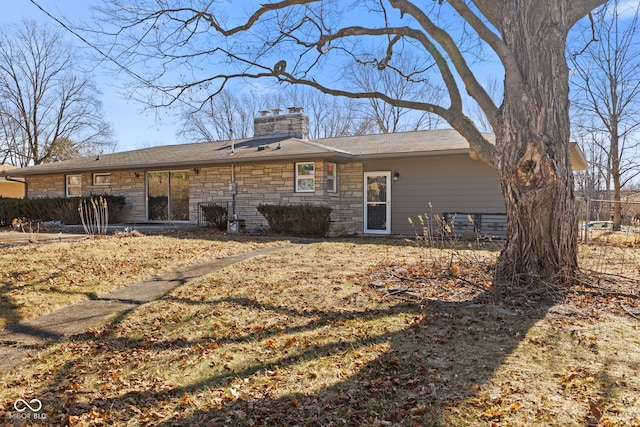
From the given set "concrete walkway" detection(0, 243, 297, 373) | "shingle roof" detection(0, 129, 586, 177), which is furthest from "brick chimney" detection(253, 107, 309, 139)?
"concrete walkway" detection(0, 243, 297, 373)

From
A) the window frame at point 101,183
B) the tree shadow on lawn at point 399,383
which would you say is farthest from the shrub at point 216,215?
the tree shadow on lawn at point 399,383

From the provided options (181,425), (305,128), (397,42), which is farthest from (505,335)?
(305,128)

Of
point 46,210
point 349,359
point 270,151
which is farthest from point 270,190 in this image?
point 349,359

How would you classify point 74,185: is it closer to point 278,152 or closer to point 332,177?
point 278,152

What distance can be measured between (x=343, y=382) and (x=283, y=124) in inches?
571

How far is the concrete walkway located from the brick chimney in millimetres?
10750

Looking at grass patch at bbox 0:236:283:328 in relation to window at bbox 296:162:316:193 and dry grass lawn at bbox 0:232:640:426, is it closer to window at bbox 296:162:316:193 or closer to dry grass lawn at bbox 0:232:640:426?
dry grass lawn at bbox 0:232:640:426

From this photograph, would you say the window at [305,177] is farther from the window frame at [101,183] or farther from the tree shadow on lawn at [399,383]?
the tree shadow on lawn at [399,383]

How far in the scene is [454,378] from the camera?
2.82m

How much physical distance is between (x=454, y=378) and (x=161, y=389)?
1.98 meters

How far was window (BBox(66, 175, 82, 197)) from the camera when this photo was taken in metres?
17.0

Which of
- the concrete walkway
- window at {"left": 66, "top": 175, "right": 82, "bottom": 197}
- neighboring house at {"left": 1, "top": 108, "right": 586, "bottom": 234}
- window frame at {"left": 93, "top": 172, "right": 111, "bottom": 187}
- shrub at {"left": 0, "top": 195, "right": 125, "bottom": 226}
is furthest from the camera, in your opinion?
window at {"left": 66, "top": 175, "right": 82, "bottom": 197}

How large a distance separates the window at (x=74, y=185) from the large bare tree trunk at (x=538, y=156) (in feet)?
55.2

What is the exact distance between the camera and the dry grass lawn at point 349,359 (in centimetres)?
248
